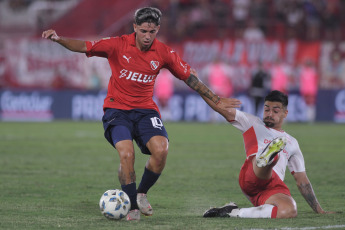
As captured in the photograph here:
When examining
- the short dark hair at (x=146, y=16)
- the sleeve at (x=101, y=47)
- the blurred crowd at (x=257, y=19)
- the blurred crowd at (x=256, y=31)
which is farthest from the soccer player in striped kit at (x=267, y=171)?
the blurred crowd at (x=257, y=19)

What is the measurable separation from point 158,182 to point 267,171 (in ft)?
11.1

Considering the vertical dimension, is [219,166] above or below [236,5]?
below

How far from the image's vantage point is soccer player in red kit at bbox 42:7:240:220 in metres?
6.86

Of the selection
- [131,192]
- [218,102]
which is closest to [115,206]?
[131,192]

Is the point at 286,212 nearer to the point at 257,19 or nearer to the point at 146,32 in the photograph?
the point at 146,32

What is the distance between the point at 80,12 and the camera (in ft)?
93.1

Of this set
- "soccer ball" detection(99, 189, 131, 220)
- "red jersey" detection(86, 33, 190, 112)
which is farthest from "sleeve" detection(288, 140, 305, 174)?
"soccer ball" detection(99, 189, 131, 220)

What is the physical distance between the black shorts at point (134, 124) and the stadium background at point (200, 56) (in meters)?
15.5

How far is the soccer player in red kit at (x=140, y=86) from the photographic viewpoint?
686 centimetres

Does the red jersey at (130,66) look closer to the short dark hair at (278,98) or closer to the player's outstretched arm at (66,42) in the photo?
the player's outstretched arm at (66,42)

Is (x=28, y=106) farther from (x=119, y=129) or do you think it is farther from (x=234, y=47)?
(x=119, y=129)

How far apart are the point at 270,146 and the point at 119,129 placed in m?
1.56

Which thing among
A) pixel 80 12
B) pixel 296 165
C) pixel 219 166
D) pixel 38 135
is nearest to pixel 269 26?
pixel 80 12

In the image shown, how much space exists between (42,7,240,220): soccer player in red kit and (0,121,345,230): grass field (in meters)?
0.70
